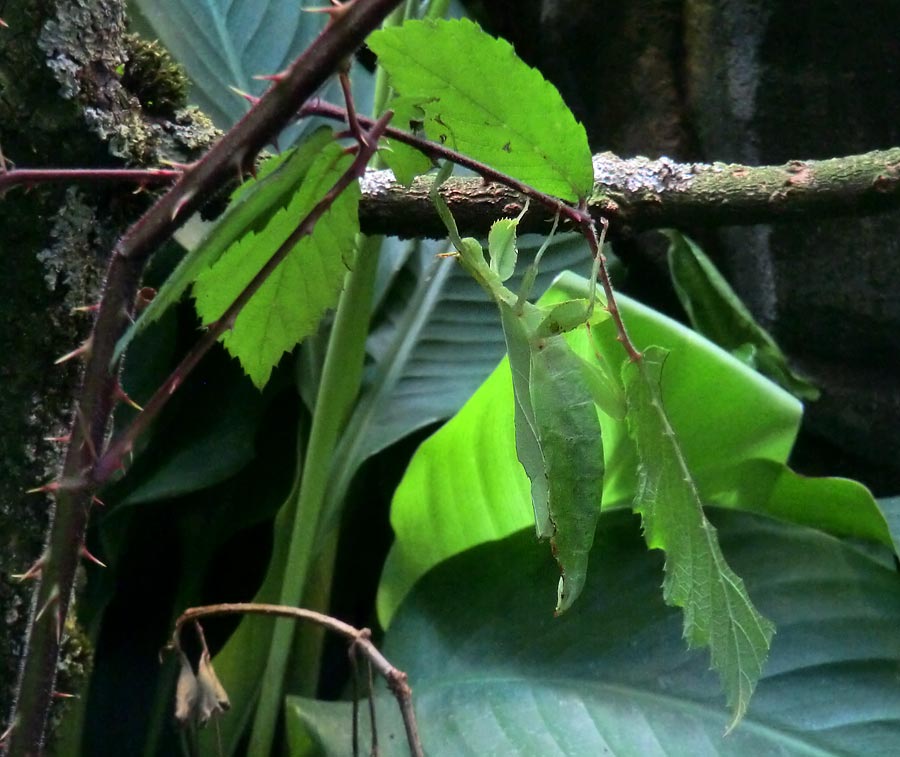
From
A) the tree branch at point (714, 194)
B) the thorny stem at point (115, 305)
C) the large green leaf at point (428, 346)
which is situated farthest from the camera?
the large green leaf at point (428, 346)

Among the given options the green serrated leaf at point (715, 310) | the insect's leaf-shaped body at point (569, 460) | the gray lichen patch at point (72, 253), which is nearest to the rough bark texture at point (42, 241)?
the gray lichen patch at point (72, 253)

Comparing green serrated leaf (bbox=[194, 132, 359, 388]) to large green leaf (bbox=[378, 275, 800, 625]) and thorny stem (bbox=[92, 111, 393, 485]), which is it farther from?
large green leaf (bbox=[378, 275, 800, 625])

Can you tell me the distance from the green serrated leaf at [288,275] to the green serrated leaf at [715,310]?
72 centimetres

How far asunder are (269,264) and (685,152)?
96cm

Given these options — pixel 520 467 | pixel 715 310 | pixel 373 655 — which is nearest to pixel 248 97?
pixel 373 655

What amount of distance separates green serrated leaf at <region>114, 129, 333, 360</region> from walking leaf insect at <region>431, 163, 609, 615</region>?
7cm

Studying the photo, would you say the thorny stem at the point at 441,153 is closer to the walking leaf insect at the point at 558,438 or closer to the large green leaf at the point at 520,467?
the walking leaf insect at the point at 558,438

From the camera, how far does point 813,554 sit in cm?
62

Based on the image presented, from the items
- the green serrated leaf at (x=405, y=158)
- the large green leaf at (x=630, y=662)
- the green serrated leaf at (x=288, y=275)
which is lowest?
the large green leaf at (x=630, y=662)

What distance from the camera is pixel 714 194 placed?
540 mm

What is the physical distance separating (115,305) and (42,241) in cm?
26

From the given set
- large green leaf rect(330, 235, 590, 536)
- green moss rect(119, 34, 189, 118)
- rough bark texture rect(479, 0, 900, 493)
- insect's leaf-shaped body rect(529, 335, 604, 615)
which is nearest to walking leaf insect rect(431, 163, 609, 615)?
insect's leaf-shaped body rect(529, 335, 604, 615)

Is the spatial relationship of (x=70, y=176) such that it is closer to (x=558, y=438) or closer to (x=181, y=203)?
(x=181, y=203)

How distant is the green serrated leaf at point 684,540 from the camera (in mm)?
320
